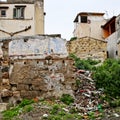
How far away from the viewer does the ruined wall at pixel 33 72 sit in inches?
555

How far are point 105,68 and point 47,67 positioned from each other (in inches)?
126

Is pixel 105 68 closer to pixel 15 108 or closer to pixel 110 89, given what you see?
pixel 110 89

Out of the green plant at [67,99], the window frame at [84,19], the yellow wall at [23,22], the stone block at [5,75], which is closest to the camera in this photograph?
the green plant at [67,99]

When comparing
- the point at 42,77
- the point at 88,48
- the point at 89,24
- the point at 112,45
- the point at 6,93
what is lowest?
the point at 6,93

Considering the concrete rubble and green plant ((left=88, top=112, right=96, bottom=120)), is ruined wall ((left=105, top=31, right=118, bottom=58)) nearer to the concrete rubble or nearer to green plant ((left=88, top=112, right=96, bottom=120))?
the concrete rubble

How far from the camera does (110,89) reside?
45.8 feet

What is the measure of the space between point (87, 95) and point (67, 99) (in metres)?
0.72

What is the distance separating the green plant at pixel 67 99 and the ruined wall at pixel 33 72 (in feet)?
0.65

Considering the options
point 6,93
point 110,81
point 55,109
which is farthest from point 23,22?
point 55,109

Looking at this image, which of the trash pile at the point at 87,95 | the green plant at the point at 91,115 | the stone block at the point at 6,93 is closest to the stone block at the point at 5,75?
the stone block at the point at 6,93

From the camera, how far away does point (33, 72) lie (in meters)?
14.2

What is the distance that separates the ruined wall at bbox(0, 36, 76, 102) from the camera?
46.2 feet

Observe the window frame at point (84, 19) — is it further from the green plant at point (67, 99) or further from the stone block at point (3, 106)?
the stone block at point (3, 106)

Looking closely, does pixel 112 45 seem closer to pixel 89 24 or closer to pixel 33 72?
pixel 89 24
